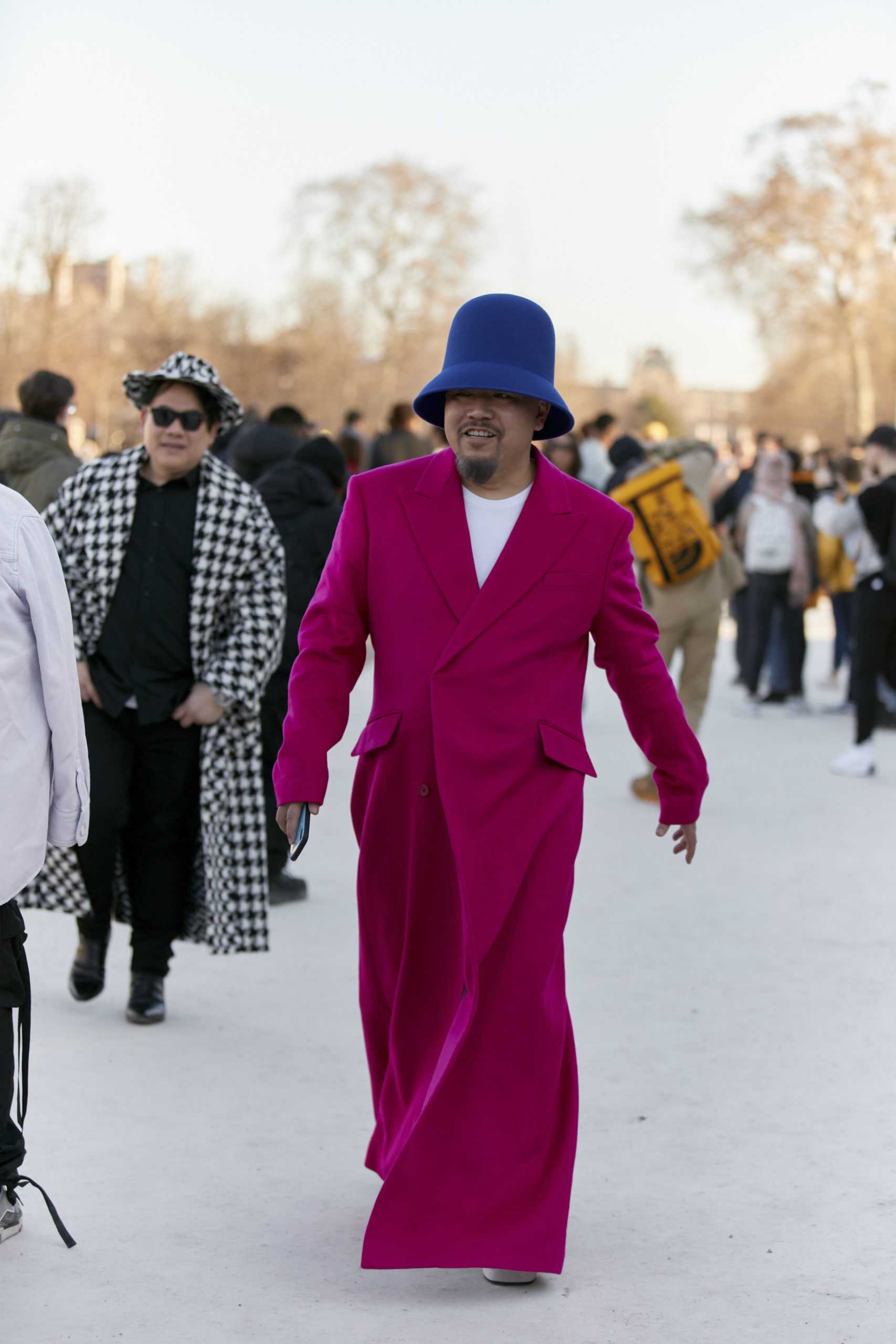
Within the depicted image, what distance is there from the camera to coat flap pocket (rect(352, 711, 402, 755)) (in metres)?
3.51

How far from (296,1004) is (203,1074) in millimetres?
780

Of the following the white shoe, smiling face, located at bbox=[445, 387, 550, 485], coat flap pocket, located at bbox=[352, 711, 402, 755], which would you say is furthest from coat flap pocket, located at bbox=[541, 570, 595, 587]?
the white shoe

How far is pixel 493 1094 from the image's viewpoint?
339cm

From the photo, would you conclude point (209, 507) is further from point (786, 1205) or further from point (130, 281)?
point (130, 281)

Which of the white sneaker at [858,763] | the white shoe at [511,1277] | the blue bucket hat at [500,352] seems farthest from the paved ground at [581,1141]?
the white sneaker at [858,763]

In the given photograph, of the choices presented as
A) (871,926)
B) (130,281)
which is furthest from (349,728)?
(130,281)

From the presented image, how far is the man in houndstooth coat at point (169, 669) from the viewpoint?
4.99 meters

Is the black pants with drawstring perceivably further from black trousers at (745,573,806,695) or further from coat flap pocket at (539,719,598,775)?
black trousers at (745,573,806,695)

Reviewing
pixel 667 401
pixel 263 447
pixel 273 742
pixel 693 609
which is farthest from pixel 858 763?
pixel 667 401

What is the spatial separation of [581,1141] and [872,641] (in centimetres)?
610

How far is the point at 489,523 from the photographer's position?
11.9 ft

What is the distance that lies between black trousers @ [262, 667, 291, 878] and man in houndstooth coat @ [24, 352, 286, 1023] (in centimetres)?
158

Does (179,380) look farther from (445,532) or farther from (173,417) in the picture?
(445,532)

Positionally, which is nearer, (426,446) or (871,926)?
(871,926)
